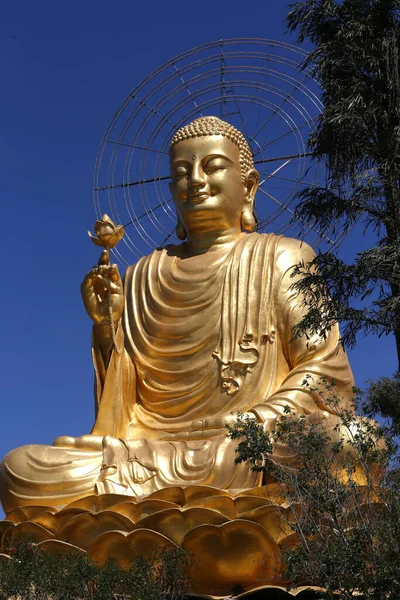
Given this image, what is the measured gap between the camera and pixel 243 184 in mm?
11023

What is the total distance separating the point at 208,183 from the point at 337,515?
5.01 m

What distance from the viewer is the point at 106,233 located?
9984 millimetres

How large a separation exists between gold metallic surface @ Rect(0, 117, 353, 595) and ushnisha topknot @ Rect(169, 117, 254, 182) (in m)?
0.02

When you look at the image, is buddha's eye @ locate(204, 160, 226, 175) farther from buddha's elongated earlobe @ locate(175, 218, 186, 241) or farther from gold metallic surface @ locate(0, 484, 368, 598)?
gold metallic surface @ locate(0, 484, 368, 598)

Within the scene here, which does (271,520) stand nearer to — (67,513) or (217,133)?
(67,513)

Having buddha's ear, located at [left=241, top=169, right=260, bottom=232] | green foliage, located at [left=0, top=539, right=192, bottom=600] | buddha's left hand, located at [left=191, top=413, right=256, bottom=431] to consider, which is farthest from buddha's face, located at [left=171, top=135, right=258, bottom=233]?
green foliage, located at [left=0, top=539, right=192, bottom=600]

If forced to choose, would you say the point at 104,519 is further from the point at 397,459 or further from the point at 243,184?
the point at 243,184

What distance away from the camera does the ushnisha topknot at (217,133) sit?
10883 millimetres

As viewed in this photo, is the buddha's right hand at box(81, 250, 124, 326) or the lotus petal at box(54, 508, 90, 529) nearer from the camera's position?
the lotus petal at box(54, 508, 90, 529)

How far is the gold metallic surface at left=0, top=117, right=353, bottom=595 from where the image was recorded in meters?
8.25

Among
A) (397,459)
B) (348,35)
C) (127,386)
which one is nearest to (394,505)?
(397,459)

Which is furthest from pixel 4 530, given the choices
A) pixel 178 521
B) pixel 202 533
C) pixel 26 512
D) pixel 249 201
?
pixel 249 201

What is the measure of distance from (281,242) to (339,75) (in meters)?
2.72

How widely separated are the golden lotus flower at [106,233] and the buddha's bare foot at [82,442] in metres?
1.82
